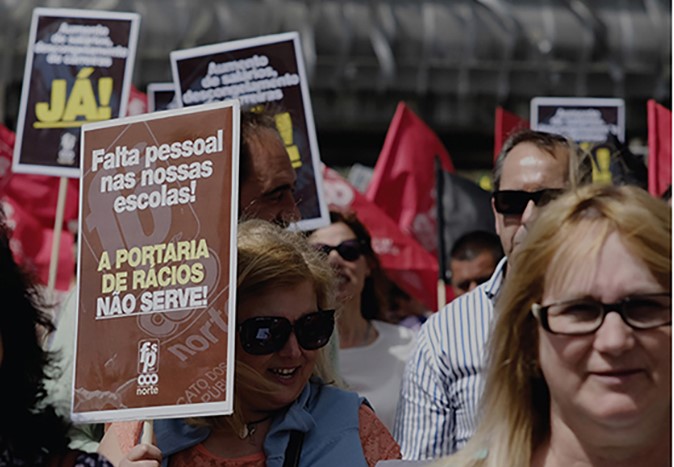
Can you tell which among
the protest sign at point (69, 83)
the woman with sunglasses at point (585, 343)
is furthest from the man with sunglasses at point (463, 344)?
the protest sign at point (69, 83)

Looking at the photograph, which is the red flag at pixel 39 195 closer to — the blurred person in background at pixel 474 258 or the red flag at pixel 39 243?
the red flag at pixel 39 243

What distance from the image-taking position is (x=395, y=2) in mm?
19750

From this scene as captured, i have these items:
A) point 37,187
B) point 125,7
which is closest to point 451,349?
point 37,187

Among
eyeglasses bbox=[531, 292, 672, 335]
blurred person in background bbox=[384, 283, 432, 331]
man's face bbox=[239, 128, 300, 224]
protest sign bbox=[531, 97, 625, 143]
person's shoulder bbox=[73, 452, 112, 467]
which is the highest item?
protest sign bbox=[531, 97, 625, 143]

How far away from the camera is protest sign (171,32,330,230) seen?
5.40m

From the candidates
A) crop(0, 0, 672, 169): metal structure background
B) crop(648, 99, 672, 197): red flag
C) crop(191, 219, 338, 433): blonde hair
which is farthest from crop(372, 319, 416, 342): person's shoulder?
crop(0, 0, 672, 169): metal structure background

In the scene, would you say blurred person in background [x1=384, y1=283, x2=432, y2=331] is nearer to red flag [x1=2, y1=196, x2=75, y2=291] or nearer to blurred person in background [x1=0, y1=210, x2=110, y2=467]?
red flag [x1=2, y1=196, x2=75, y2=291]

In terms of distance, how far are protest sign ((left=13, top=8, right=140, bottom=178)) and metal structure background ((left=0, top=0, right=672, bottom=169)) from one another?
37.8 feet

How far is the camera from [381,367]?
570cm

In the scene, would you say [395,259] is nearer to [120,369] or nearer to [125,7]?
[120,369]

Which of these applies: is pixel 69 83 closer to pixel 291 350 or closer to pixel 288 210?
pixel 288 210

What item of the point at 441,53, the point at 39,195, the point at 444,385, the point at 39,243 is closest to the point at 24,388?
the point at 444,385

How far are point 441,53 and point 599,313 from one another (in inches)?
664

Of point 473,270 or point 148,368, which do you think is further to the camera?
point 473,270
